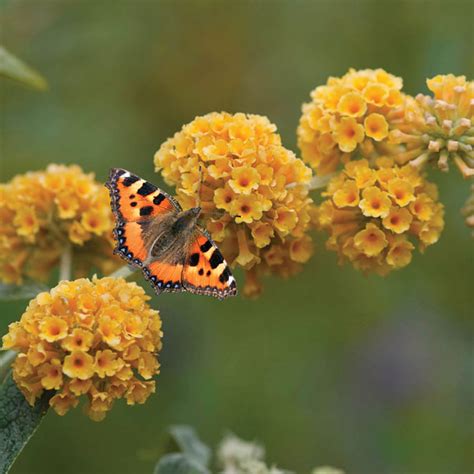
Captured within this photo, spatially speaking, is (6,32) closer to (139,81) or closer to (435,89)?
(139,81)

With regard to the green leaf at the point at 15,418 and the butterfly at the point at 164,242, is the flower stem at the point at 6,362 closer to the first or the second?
the green leaf at the point at 15,418

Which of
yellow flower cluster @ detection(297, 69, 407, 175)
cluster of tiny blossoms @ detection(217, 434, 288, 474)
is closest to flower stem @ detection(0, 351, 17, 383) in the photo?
cluster of tiny blossoms @ detection(217, 434, 288, 474)

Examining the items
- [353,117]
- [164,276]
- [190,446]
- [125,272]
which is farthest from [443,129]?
[190,446]

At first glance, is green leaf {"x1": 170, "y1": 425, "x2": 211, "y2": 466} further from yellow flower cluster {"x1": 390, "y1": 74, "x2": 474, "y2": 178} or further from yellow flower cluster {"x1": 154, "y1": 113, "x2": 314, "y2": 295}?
yellow flower cluster {"x1": 390, "y1": 74, "x2": 474, "y2": 178}

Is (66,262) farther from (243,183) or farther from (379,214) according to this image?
(379,214)

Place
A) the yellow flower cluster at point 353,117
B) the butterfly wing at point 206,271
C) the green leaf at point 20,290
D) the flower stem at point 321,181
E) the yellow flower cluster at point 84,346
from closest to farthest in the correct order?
the yellow flower cluster at point 84,346 < the butterfly wing at point 206,271 < the yellow flower cluster at point 353,117 < the flower stem at point 321,181 < the green leaf at point 20,290

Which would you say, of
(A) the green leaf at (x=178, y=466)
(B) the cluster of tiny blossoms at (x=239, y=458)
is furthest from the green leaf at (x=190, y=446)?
(A) the green leaf at (x=178, y=466)
